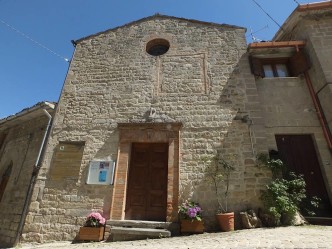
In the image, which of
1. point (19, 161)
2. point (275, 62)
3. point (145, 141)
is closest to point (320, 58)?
point (275, 62)

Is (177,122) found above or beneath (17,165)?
above

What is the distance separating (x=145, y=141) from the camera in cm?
693

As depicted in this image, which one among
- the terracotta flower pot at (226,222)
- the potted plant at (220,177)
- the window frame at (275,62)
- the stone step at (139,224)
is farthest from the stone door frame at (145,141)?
the window frame at (275,62)

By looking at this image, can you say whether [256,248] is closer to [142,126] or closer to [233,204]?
[233,204]

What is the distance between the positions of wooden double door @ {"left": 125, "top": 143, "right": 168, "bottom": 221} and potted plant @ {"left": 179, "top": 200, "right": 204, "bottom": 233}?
2.76 ft

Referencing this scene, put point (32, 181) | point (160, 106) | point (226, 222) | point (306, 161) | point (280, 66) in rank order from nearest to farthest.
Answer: point (226, 222), point (306, 161), point (32, 181), point (160, 106), point (280, 66)

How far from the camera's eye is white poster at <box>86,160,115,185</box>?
21.4ft

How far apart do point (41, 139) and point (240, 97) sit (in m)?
6.52

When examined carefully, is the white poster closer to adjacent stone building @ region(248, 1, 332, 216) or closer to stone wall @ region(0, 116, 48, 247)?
stone wall @ region(0, 116, 48, 247)

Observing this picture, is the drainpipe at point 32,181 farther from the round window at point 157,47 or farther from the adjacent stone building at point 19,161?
the round window at point 157,47

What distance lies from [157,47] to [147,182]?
4.92 m

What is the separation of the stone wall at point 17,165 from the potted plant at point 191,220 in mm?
4482

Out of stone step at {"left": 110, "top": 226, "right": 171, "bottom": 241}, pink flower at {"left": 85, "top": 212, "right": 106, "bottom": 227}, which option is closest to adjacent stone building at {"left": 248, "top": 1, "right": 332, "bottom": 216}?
stone step at {"left": 110, "top": 226, "right": 171, "bottom": 241}

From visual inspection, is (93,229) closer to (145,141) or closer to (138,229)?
(138,229)
